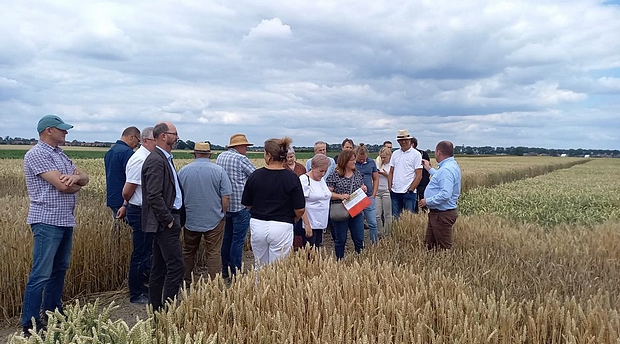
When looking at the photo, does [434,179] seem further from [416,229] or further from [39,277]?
[39,277]

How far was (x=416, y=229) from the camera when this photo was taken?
7188 mm

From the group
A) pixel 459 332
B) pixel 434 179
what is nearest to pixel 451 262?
pixel 434 179

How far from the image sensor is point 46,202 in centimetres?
413

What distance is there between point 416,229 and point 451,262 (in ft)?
7.62

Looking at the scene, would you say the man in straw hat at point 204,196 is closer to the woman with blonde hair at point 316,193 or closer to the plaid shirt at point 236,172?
the plaid shirt at point 236,172

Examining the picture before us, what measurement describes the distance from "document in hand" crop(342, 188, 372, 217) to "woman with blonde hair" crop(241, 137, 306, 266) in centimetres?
151

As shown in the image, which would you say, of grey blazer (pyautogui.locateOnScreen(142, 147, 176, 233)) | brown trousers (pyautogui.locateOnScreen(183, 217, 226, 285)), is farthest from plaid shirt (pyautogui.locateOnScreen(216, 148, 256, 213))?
Result: grey blazer (pyautogui.locateOnScreen(142, 147, 176, 233))

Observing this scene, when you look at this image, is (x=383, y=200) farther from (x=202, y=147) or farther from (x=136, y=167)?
(x=136, y=167)

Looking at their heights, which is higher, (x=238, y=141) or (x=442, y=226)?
(x=238, y=141)

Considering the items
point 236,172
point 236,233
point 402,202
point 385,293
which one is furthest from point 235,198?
point 402,202

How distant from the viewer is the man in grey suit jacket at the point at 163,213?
4.36 m

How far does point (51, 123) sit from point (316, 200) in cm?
315

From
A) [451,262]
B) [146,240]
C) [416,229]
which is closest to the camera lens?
[451,262]

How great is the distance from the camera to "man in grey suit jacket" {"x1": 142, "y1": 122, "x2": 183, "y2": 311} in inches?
172
